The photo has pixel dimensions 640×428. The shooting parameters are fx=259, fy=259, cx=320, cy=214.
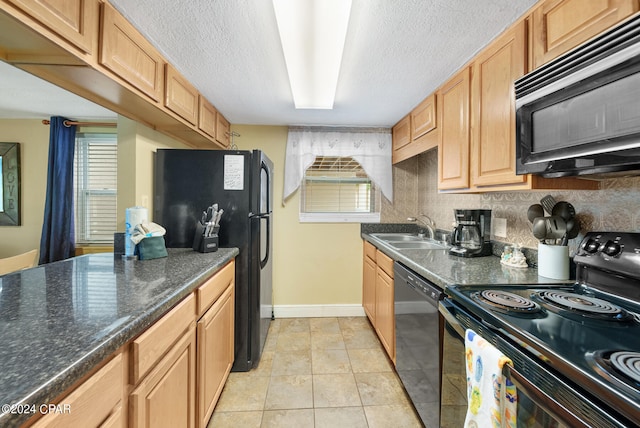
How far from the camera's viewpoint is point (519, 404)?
0.75m

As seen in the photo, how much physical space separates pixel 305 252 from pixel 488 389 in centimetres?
235

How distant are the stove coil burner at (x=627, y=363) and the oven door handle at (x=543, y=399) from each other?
0.47 feet

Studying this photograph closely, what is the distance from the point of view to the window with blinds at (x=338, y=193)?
304 cm

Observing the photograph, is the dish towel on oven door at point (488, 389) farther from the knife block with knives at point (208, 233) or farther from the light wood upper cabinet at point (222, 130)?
the light wood upper cabinet at point (222, 130)

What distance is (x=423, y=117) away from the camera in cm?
220

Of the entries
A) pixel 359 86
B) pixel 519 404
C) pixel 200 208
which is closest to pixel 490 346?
pixel 519 404

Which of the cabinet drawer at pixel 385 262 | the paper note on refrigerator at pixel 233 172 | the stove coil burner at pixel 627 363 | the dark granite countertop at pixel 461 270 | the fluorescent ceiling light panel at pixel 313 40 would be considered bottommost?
the cabinet drawer at pixel 385 262

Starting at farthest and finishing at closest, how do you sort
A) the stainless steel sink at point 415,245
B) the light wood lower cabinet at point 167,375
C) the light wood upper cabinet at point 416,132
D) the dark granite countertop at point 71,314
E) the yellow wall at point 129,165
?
the stainless steel sink at point 415,245, the light wood upper cabinet at point 416,132, the yellow wall at point 129,165, the light wood lower cabinet at point 167,375, the dark granite countertop at point 71,314

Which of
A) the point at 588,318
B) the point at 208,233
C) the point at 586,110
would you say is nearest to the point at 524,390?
the point at 588,318

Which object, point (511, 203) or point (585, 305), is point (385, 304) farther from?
point (585, 305)

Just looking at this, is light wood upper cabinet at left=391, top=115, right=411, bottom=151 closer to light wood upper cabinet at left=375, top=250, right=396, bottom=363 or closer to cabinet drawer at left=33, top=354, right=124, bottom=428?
light wood upper cabinet at left=375, top=250, right=396, bottom=363

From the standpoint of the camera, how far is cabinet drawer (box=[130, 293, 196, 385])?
2.55ft

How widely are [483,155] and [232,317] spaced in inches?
75.9

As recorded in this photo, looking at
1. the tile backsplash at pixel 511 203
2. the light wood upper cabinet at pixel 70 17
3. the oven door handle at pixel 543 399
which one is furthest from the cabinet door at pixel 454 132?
the light wood upper cabinet at pixel 70 17
